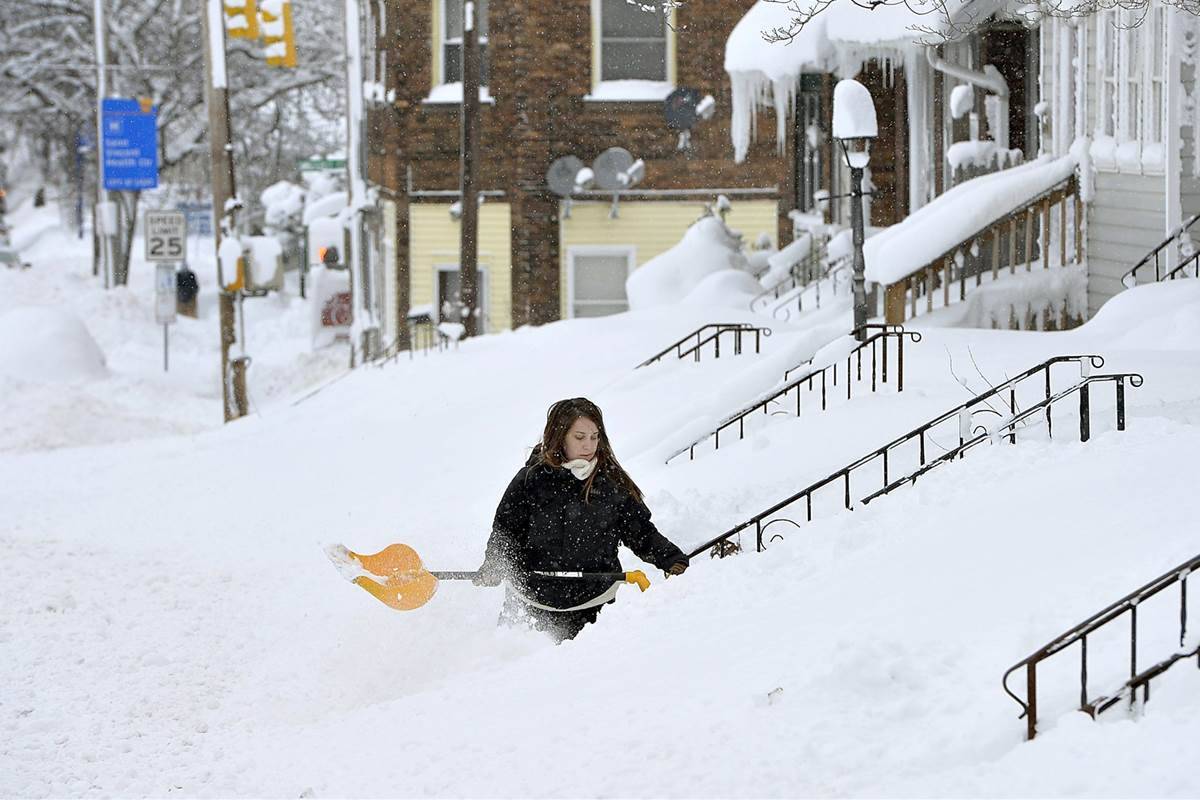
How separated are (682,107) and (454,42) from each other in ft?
12.2

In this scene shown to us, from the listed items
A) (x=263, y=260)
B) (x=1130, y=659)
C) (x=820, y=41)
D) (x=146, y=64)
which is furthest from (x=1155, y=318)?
(x=146, y=64)

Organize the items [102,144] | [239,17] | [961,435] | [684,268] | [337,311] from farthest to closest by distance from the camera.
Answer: [102,144]
[337,311]
[239,17]
[684,268]
[961,435]

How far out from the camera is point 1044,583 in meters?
7.20

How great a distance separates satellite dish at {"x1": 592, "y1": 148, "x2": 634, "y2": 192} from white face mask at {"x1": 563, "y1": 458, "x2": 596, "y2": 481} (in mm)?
19693

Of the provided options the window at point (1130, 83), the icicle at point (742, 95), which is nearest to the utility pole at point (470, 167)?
the icicle at point (742, 95)

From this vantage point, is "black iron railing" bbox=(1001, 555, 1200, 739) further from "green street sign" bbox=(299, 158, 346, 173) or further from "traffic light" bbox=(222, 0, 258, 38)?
"green street sign" bbox=(299, 158, 346, 173)

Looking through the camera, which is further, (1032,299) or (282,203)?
(282,203)

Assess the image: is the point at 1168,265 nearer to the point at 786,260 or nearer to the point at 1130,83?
the point at 1130,83

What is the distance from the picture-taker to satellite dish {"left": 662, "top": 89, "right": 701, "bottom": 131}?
90.9 feet

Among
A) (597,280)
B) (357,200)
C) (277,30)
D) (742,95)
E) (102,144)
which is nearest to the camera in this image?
(742,95)

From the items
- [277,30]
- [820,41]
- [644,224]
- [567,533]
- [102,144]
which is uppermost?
[277,30]

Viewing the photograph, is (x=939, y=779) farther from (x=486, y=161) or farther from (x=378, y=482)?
(x=486, y=161)

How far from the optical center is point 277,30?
30.0 meters

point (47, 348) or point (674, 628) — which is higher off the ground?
point (674, 628)
